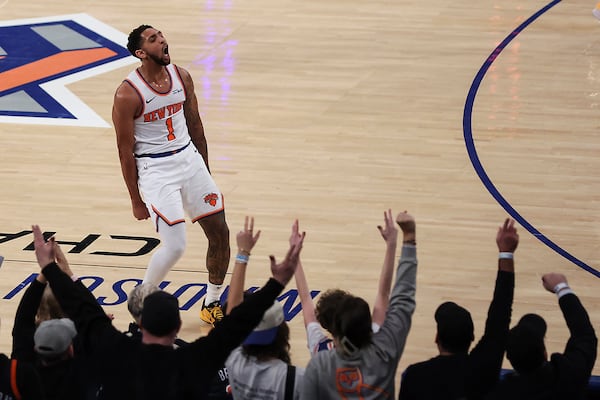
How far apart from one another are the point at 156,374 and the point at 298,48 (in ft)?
35.0

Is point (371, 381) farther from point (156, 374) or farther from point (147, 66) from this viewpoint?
point (147, 66)

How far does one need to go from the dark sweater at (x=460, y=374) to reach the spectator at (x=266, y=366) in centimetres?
55

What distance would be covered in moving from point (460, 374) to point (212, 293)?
11.9 feet

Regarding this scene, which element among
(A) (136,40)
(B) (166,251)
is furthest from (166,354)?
(A) (136,40)

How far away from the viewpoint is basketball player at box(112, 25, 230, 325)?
818 centimetres

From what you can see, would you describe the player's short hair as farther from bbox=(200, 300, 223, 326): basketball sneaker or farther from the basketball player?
bbox=(200, 300, 223, 326): basketball sneaker

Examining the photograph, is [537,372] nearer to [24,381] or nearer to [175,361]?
[175,361]

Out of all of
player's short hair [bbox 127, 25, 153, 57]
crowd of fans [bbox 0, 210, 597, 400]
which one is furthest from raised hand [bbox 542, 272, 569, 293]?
player's short hair [bbox 127, 25, 153, 57]

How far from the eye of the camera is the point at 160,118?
834cm

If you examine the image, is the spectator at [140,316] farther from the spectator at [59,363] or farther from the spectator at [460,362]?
the spectator at [460,362]

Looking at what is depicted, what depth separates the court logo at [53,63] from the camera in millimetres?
13297

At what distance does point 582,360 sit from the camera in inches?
215

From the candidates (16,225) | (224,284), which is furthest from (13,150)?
(224,284)

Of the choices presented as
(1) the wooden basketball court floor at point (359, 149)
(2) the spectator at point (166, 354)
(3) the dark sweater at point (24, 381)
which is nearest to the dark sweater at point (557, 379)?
(2) the spectator at point (166, 354)
